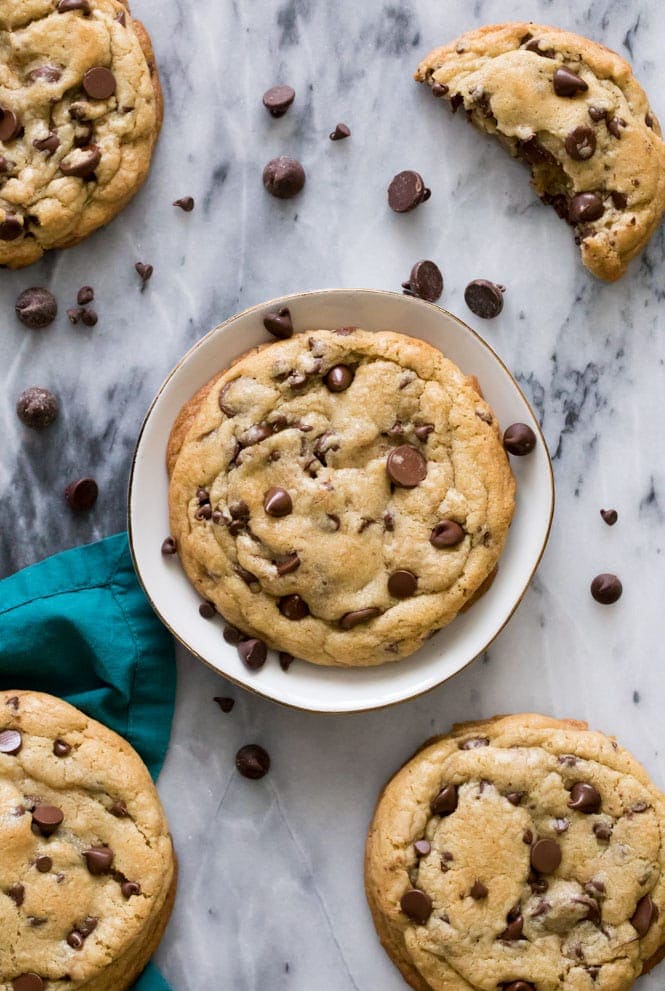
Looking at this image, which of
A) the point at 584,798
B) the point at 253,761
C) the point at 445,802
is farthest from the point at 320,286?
the point at 584,798

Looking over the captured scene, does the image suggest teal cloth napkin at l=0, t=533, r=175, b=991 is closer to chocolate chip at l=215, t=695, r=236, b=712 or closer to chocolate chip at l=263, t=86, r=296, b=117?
chocolate chip at l=215, t=695, r=236, b=712

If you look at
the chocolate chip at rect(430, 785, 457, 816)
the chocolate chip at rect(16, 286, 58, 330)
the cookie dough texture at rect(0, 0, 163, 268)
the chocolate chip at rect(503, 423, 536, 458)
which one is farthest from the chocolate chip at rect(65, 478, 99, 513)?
the chocolate chip at rect(430, 785, 457, 816)

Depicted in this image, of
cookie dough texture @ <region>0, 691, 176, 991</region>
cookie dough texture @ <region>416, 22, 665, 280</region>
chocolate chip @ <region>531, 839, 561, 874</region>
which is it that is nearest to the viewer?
cookie dough texture @ <region>0, 691, 176, 991</region>

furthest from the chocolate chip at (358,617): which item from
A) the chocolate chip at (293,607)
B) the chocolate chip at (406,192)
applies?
the chocolate chip at (406,192)

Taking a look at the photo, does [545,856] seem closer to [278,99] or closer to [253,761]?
[253,761]

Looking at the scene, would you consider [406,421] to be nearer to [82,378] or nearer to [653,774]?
[82,378]
